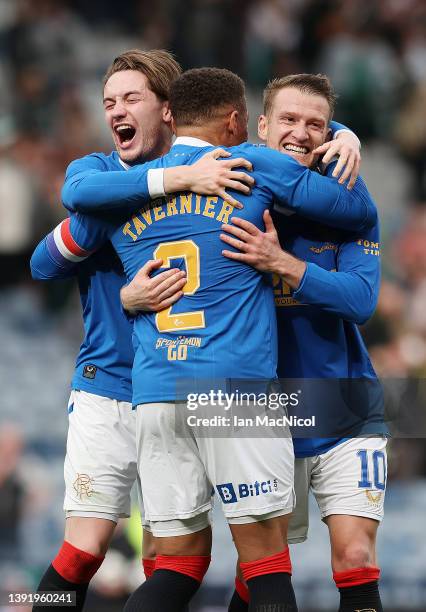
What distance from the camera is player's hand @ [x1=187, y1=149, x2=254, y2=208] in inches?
134

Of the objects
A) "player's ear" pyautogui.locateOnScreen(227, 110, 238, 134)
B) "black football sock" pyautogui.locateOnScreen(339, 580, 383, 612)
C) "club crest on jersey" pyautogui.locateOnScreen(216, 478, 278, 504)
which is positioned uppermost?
"player's ear" pyautogui.locateOnScreen(227, 110, 238, 134)

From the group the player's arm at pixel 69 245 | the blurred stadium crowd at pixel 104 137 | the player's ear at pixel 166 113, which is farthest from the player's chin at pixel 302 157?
the blurred stadium crowd at pixel 104 137

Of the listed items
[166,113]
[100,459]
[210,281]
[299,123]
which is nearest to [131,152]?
[166,113]

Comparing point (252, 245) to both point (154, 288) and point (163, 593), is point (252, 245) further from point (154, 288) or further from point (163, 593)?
point (163, 593)

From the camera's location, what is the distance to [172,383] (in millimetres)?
3396

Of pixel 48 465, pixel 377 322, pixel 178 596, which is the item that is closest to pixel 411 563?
pixel 377 322

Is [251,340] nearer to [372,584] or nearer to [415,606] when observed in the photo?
[372,584]

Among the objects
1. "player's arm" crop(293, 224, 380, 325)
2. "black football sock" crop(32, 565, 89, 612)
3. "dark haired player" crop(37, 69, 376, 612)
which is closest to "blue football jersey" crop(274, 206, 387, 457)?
"player's arm" crop(293, 224, 380, 325)

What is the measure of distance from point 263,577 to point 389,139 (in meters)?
6.46

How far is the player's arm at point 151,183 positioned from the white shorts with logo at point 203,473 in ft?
2.31

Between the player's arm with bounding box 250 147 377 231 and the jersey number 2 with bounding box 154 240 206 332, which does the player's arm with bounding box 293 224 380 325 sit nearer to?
the player's arm with bounding box 250 147 377 231

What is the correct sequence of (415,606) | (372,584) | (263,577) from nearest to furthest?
1. (263,577)
2. (372,584)
3. (415,606)

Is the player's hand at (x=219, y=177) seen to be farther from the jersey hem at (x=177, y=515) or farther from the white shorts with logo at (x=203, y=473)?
the jersey hem at (x=177, y=515)

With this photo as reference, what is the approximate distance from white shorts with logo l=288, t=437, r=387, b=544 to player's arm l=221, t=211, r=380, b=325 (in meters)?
0.48
